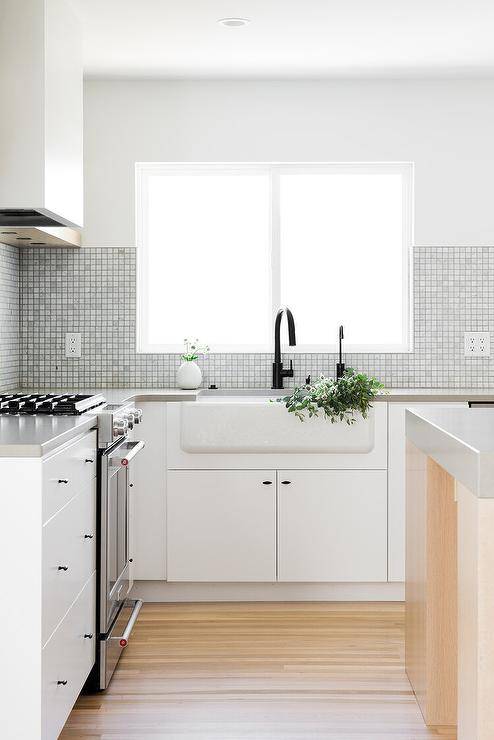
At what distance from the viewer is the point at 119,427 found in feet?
9.38

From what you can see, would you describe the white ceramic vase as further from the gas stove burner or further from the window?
the gas stove burner

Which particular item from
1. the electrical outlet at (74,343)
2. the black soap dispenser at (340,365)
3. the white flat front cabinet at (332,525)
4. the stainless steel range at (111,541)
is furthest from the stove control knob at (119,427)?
the black soap dispenser at (340,365)

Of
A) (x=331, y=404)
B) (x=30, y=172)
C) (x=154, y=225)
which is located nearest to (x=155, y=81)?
(x=154, y=225)

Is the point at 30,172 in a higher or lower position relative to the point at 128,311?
higher

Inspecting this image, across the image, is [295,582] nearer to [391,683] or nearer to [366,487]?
[366,487]

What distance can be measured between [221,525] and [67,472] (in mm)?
1460

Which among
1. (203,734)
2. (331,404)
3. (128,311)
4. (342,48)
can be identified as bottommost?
(203,734)

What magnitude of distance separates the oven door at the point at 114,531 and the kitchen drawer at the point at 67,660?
57 millimetres

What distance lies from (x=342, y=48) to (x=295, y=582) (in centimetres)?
238

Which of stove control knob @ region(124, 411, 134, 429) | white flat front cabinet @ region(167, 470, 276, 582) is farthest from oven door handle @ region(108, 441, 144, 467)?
white flat front cabinet @ region(167, 470, 276, 582)

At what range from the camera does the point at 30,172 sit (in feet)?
8.93

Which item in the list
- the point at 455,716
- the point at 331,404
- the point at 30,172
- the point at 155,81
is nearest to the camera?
the point at 455,716

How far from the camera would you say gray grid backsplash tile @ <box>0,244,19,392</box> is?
12.5 feet

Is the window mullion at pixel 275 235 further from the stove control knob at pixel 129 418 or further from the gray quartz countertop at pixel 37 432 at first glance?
the gray quartz countertop at pixel 37 432
